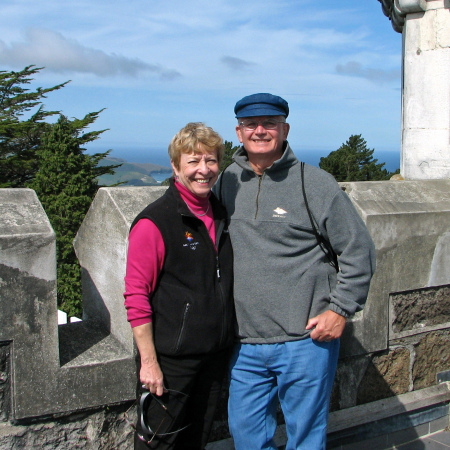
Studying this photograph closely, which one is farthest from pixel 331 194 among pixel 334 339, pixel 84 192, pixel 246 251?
pixel 84 192

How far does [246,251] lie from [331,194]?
1.38ft

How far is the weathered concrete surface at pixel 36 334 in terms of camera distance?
2.21 metres

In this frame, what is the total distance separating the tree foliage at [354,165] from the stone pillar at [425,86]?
16230 mm

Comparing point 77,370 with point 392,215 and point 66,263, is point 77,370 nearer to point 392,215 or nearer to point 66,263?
point 392,215

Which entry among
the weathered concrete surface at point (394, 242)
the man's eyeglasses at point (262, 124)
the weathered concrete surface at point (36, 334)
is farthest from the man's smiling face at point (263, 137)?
the weathered concrete surface at point (36, 334)

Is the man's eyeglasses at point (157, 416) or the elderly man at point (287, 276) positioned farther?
the elderly man at point (287, 276)

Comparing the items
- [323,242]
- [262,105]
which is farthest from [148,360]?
[262,105]

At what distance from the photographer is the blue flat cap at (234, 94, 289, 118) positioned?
240cm

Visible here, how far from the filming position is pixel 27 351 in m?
2.27

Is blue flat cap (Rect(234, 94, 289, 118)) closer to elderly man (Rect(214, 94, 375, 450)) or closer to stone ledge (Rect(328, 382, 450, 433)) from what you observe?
elderly man (Rect(214, 94, 375, 450))

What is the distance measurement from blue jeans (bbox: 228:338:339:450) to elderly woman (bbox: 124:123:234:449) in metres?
0.16

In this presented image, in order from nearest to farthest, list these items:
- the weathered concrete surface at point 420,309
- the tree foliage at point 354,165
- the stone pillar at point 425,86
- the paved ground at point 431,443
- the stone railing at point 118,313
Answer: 1. the stone railing at point 118,313
2. the weathered concrete surface at point 420,309
3. the paved ground at point 431,443
4. the stone pillar at point 425,86
5. the tree foliage at point 354,165

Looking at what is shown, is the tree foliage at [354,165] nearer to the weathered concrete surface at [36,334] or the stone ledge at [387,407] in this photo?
the stone ledge at [387,407]

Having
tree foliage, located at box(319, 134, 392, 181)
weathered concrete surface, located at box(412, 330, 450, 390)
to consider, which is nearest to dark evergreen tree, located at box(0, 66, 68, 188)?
tree foliage, located at box(319, 134, 392, 181)
